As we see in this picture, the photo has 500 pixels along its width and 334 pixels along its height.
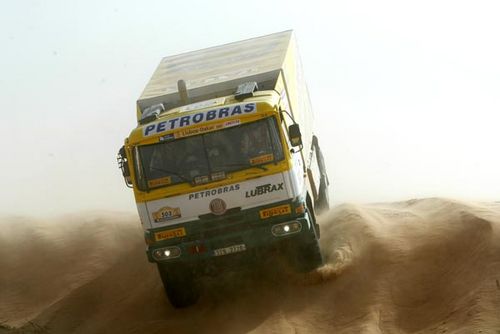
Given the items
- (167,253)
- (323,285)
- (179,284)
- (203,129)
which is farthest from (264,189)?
(179,284)

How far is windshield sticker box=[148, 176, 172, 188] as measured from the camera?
8953 mm

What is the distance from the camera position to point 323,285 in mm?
9430

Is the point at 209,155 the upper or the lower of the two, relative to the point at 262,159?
upper

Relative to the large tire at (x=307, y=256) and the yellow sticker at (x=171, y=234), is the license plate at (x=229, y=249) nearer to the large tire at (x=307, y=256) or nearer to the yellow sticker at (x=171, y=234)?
the yellow sticker at (x=171, y=234)

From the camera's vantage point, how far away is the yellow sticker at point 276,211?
8906mm

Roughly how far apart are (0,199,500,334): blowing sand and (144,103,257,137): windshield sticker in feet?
7.28

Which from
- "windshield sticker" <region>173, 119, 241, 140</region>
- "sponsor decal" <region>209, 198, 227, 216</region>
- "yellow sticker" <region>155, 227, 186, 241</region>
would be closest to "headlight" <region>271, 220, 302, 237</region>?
"sponsor decal" <region>209, 198, 227, 216</region>

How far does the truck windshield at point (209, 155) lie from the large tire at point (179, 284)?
45.6 inches

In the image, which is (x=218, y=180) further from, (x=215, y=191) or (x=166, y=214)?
(x=166, y=214)

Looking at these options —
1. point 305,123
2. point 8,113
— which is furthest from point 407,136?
point 8,113

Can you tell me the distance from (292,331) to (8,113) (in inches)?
825

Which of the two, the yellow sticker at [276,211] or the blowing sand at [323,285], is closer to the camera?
the blowing sand at [323,285]

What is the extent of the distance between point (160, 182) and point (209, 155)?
644mm

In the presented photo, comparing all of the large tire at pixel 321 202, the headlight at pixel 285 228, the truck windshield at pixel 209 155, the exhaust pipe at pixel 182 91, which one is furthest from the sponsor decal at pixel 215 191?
the large tire at pixel 321 202
